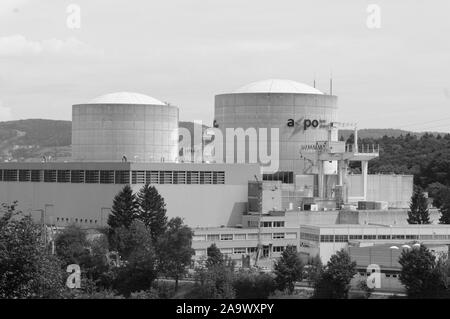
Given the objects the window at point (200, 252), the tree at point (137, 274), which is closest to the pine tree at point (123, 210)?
the window at point (200, 252)

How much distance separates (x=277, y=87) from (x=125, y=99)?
14888mm

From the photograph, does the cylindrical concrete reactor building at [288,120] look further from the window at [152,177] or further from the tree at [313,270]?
the tree at [313,270]

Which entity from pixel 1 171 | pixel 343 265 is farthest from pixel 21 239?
pixel 1 171

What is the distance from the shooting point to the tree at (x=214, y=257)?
271 feet

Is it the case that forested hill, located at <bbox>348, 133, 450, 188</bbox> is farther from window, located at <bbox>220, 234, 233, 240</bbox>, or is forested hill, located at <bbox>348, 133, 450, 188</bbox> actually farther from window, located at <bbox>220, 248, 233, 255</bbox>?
window, located at <bbox>220, 248, 233, 255</bbox>

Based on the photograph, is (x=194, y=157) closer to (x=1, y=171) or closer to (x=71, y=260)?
(x=1, y=171)

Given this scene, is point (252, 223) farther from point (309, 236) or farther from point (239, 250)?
point (309, 236)

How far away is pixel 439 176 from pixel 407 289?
7917 centimetres

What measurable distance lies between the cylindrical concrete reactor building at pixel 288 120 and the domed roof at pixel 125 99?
8.22 metres

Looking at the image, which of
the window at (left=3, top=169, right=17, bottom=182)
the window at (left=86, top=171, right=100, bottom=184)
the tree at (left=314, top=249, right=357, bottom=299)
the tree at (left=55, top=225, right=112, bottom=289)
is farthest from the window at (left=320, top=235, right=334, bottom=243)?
the window at (left=3, top=169, right=17, bottom=182)

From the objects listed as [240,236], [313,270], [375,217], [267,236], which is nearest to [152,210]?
[240,236]

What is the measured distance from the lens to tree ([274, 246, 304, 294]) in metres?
79.6

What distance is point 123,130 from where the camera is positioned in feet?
375

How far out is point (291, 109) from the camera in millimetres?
113438
